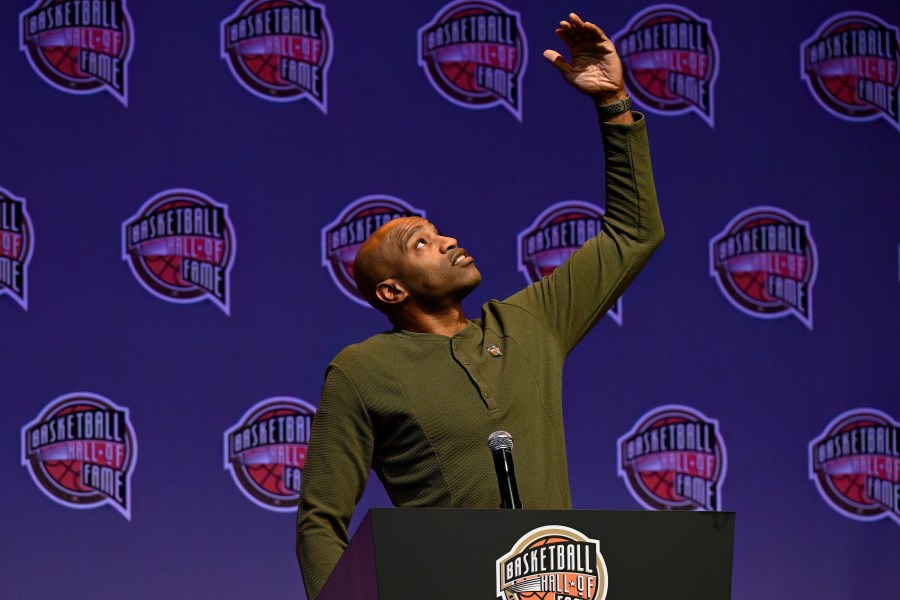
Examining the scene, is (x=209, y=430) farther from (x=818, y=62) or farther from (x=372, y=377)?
(x=818, y=62)

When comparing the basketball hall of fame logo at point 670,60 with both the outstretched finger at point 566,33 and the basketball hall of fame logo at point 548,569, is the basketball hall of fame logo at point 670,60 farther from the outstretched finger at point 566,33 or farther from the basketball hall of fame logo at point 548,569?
the basketball hall of fame logo at point 548,569

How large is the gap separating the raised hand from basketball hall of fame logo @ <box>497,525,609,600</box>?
95 cm

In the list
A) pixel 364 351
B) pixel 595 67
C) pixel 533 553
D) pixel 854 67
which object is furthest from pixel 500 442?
pixel 854 67

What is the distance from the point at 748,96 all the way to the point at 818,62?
24 centimetres

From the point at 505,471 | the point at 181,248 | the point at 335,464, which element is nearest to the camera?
the point at 505,471

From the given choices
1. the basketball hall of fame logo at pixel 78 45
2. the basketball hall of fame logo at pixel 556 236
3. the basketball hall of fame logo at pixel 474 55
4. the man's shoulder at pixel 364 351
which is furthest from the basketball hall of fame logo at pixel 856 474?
the basketball hall of fame logo at pixel 78 45

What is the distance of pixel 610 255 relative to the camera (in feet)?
6.66

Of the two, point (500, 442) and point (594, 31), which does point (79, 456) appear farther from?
point (500, 442)

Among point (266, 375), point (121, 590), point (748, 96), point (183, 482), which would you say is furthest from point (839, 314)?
point (121, 590)

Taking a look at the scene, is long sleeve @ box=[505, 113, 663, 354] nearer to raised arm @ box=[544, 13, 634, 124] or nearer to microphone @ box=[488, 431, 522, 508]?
raised arm @ box=[544, 13, 634, 124]

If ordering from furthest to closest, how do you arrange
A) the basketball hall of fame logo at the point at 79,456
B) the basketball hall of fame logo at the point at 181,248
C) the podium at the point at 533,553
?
the basketball hall of fame logo at the point at 181,248, the basketball hall of fame logo at the point at 79,456, the podium at the point at 533,553

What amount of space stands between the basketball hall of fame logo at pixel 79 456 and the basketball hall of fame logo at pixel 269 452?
0.28 meters

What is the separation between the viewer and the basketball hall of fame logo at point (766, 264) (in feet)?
11.4

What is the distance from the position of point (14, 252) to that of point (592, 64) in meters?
1.91
